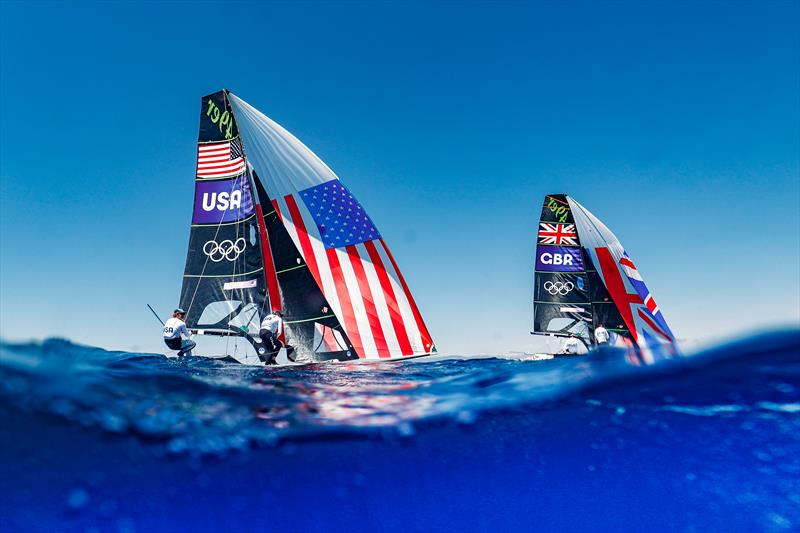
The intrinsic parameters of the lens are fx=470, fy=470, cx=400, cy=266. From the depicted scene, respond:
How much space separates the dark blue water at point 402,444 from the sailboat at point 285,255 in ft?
13.7

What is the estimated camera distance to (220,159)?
13688mm

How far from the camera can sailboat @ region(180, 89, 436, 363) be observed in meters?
12.3

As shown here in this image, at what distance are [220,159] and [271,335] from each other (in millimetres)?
5800

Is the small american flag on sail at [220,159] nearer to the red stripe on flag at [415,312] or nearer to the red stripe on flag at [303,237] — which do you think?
the red stripe on flag at [303,237]

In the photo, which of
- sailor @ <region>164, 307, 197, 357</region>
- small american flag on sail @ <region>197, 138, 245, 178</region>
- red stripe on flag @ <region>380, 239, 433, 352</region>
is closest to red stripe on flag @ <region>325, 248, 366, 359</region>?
red stripe on flag @ <region>380, 239, 433, 352</region>

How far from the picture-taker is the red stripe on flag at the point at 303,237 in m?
13.3

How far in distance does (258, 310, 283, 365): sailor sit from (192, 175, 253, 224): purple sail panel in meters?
3.18

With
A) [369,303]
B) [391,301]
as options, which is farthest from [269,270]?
[391,301]

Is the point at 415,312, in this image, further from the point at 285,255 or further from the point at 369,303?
the point at 285,255

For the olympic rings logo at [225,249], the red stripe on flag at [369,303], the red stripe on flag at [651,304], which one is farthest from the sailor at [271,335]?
the red stripe on flag at [651,304]

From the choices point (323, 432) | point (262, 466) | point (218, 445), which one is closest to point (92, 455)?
point (218, 445)

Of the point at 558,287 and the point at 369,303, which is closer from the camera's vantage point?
the point at 369,303

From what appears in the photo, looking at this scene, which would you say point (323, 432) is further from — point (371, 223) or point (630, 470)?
point (371, 223)

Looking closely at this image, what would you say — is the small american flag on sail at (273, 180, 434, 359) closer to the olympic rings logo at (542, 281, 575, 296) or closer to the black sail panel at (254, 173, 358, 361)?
the black sail panel at (254, 173, 358, 361)
